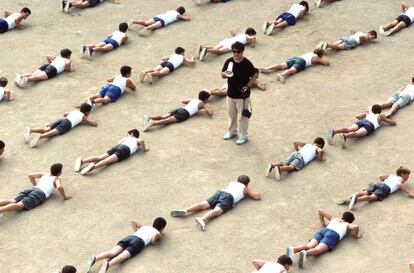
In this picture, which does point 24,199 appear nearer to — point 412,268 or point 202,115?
point 202,115

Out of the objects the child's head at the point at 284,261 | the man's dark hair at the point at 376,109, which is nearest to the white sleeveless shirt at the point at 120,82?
the man's dark hair at the point at 376,109

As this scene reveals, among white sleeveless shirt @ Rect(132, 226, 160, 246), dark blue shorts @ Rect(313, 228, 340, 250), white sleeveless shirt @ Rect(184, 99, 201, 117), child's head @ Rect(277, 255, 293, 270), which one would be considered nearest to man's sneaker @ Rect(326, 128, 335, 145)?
white sleeveless shirt @ Rect(184, 99, 201, 117)

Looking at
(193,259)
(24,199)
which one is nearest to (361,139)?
(193,259)

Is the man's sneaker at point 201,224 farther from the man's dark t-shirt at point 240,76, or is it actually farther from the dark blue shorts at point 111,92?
the dark blue shorts at point 111,92

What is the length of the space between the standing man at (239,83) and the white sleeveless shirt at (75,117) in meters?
3.31

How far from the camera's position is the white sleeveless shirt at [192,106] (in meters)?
19.7

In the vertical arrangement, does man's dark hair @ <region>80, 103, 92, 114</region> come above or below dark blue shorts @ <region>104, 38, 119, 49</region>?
below

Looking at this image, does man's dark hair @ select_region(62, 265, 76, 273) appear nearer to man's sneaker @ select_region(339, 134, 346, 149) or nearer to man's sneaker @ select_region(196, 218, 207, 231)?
man's sneaker @ select_region(196, 218, 207, 231)

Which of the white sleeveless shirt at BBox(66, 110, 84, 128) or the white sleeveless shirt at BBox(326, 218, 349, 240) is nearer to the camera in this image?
the white sleeveless shirt at BBox(326, 218, 349, 240)

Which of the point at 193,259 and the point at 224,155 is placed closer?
the point at 193,259

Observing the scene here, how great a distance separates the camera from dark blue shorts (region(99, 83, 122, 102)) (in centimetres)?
2022

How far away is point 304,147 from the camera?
18.2 metres

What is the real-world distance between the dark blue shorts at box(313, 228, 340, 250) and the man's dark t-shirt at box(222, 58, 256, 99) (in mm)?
3783

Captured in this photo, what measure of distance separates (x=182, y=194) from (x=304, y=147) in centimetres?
296
